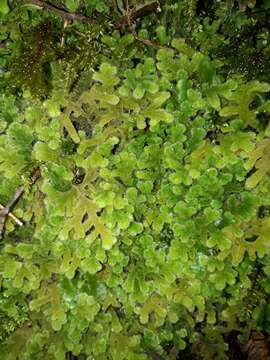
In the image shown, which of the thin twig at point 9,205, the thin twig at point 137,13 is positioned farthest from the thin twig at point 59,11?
the thin twig at point 9,205

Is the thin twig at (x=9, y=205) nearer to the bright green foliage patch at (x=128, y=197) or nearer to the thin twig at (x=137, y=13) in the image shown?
the bright green foliage patch at (x=128, y=197)

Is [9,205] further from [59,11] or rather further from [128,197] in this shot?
[59,11]

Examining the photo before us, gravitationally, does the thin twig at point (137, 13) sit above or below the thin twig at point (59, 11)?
above

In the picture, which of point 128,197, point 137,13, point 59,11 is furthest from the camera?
point 137,13

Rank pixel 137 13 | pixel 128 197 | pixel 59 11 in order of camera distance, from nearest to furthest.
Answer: pixel 128 197 < pixel 59 11 < pixel 137 13

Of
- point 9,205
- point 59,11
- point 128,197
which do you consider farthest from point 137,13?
point 9,205

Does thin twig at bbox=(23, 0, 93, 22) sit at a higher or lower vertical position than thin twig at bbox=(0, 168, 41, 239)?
higher

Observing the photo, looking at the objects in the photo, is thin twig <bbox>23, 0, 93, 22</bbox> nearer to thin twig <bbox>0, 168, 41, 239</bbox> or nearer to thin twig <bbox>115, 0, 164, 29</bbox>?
thin twig <bbox>115, 0, 164, 29</bbox>

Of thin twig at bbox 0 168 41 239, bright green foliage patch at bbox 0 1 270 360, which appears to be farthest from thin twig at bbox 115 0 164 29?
thin twig at bbox 0 168 41 239
